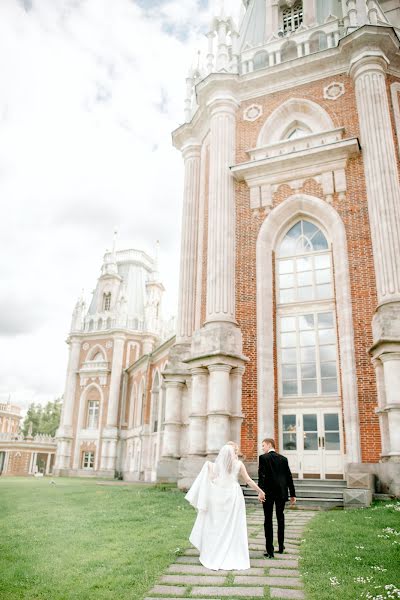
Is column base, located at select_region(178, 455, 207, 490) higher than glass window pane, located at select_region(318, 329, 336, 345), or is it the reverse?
glass window pane, located at select_region(318, 329, 336, 345)

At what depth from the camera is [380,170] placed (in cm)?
1438

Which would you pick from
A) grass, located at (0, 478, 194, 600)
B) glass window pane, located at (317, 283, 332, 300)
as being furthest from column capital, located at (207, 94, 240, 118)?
Result: grass, located at (0, 478, 194, 600)

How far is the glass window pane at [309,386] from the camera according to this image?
48.0ft

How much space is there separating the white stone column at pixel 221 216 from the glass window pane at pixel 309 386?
2.92 meters

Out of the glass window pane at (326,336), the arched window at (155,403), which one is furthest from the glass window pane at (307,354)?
the arched window at (155,403)

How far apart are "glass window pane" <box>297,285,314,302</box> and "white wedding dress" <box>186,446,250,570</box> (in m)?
10.0

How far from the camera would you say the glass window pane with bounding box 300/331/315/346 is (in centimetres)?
1509

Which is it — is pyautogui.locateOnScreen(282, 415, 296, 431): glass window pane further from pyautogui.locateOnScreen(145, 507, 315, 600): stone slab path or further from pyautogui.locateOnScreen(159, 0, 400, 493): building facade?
pyautogui.locateOnScreen(145, 507, 315, 600): stone slab path

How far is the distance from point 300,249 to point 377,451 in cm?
686

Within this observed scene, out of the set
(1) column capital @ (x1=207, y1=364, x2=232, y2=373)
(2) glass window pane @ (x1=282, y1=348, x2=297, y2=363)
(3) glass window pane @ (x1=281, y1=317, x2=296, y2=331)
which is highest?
(3) glass window pane @ (x1=281, y1=317, x2=296, y2=331)

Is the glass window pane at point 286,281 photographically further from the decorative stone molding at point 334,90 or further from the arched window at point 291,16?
the arched window at point 291,16

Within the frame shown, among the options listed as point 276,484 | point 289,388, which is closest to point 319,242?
A: point 289,388

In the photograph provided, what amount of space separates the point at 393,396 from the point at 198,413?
18.2ft

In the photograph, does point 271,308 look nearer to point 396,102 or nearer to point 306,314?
point 306,314
